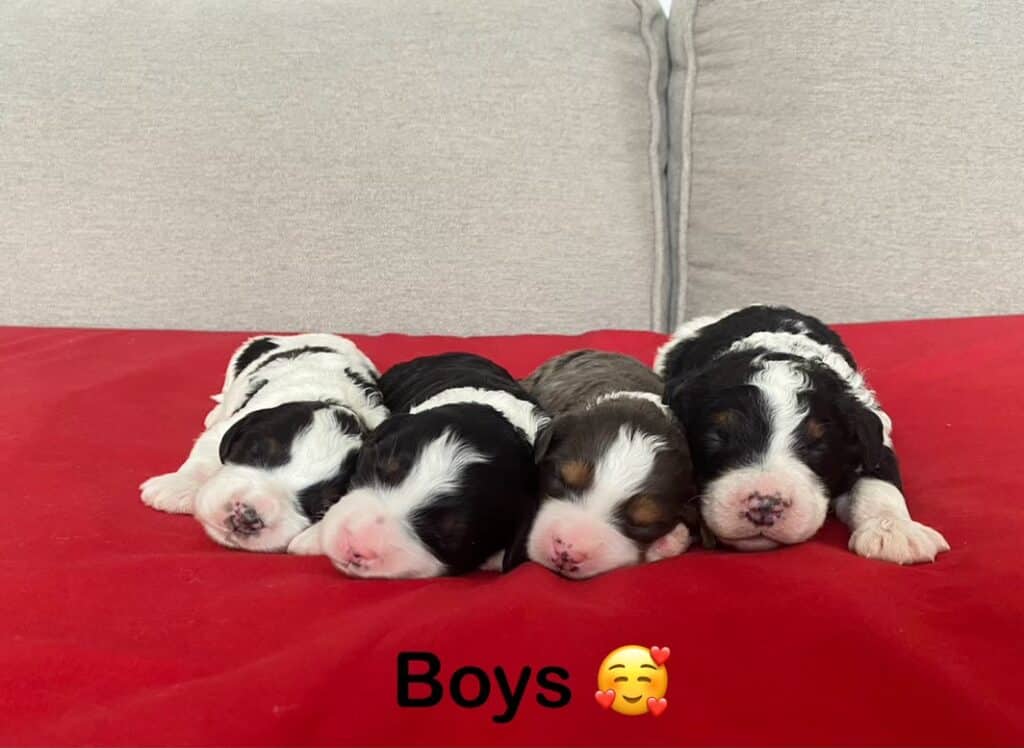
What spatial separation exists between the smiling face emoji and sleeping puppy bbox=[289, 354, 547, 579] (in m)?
0.68

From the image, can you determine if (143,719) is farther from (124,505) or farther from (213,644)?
(124,505)

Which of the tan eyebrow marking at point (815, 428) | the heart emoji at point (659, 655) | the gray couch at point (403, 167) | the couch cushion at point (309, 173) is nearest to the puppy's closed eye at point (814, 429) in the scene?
the tan eyebrow marking at point (815, 428)

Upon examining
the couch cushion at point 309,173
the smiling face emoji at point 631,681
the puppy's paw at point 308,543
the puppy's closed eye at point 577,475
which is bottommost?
the puppy's paw at point 308,543

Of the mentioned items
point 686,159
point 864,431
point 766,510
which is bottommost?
point 766,510

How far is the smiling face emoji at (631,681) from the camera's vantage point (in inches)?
54.9

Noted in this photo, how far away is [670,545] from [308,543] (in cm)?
83

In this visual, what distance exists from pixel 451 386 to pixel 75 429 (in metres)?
1.09

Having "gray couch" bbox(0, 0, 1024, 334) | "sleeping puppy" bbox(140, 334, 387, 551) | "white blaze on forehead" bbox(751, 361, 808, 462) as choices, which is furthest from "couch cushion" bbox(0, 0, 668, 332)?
"white blaze on forehead" bbox(751, 361, 808, 462)

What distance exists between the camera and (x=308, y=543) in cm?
219

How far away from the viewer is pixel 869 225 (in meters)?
3.90

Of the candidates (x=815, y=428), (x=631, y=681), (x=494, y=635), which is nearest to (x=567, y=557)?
(x=494, y=635)

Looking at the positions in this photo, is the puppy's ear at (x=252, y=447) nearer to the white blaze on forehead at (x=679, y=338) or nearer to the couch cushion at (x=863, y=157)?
the white blaze on forehead at (x=679, y=338)

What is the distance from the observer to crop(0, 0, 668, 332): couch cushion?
4055mm

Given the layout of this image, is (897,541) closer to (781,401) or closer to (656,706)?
(781,401)
